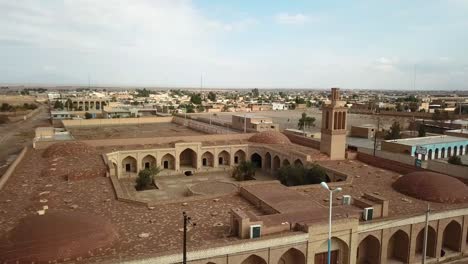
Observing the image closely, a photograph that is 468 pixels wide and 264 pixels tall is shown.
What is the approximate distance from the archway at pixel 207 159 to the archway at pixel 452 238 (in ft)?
82.7

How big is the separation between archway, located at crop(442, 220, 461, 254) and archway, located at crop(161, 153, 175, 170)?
86.3ft

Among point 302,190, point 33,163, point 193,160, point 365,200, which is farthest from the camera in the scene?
point 193,160

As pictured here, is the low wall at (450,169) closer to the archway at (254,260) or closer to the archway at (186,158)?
the archway at (254,260)

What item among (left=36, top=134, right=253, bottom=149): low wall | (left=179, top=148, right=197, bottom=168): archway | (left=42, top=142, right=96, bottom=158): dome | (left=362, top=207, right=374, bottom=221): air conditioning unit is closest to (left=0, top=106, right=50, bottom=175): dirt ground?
(left=42, top=142, right=96, bottom=158): dome

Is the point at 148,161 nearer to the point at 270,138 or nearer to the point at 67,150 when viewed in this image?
the point at 67,150

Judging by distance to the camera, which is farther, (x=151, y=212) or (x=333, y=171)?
(x=333, y=171)

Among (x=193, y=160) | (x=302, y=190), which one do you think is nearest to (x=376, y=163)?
(x=302, y=190)

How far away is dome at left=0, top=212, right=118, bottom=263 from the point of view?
13671mm

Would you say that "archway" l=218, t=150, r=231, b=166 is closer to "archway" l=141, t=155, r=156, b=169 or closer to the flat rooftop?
"archway" l=141, t=155, r=156, b=169

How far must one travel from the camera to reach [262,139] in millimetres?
43562

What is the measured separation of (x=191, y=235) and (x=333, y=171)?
15547 mm

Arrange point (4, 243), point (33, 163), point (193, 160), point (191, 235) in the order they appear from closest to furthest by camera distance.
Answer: point (4, 243) < point (191, 235) < point (33, 163) < point (193, 160)

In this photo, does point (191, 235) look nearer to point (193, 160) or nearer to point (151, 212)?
point (151, 212)

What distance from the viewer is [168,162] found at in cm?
3997
